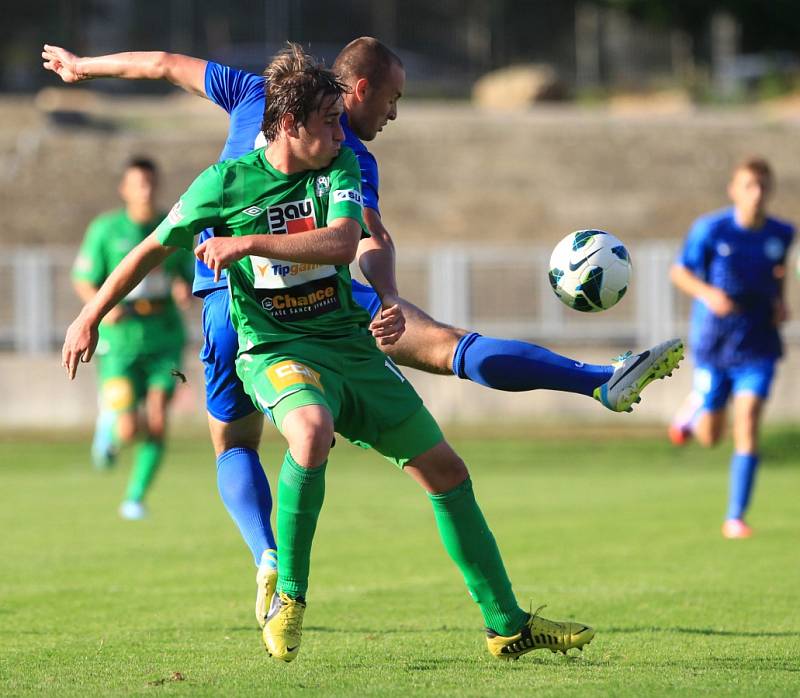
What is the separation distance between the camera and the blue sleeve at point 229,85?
19.7 feet

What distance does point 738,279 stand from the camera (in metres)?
10.4

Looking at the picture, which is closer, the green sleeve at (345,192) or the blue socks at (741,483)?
the green sleeve at (345,192)

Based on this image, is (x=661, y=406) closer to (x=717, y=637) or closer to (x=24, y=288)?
(x=24, y=288)

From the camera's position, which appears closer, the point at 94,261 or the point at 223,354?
the point at 223,354

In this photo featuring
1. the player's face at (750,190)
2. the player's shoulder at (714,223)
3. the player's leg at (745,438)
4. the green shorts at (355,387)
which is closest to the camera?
the green shorts at (355,387)

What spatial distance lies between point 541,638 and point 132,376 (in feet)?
21.4

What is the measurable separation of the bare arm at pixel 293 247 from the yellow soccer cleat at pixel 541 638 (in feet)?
4.86

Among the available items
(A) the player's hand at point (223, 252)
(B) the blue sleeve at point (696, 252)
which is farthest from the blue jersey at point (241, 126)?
(B) the blue sleeve at point (696, 252)

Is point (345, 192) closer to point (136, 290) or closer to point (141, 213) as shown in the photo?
point (141, 213)

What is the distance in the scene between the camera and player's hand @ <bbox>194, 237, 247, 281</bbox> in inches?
192

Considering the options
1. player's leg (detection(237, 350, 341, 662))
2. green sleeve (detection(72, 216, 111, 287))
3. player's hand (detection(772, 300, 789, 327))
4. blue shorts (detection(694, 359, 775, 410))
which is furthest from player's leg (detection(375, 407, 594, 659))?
green sleeve (detection(72, 216, 111, 287))

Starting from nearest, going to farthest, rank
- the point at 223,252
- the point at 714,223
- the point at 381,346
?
1. the point at 223,252
2. the point at 381,346
3. the point at 714,223

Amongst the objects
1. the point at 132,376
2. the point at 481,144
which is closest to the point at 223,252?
the point at 132,376

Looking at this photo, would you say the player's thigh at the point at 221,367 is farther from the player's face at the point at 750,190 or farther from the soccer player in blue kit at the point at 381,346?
the player's face at the point at 750,190
